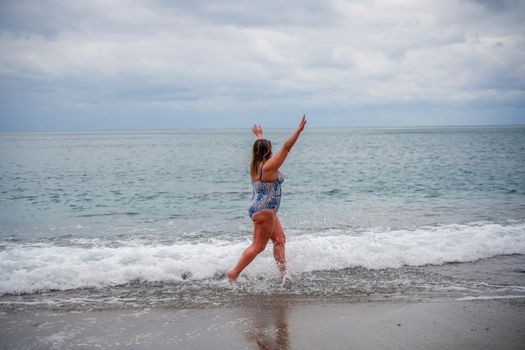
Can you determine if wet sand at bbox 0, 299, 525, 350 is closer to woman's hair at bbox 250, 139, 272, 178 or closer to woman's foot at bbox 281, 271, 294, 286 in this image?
woman's foot at bbox 281, 271, 294, 286

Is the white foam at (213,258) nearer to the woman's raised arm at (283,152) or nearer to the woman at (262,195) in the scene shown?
the woman at (262,195)

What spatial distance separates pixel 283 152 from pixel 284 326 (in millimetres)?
1999

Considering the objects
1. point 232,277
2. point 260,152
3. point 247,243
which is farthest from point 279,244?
point 247,243

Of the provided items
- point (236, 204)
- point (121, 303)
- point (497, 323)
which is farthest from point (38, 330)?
point (236, 204)

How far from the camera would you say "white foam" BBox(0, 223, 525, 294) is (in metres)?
6.36

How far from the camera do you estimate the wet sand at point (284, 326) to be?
4.11 metres

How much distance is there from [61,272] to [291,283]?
133 inches

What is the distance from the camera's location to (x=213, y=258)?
730 centimetres

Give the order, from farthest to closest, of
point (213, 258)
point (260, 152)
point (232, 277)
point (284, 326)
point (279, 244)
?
point (213, 258), point (279, 244), point (232, 277), point (260, 152), point (284, 326)

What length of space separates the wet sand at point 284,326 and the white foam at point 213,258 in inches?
47.2

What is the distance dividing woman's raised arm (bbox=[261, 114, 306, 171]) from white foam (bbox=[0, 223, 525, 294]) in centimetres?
189

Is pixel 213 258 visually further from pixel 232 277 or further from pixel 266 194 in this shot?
pixel 266 194

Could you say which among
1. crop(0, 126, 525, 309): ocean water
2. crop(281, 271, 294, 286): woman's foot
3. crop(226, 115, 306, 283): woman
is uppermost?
crop(226, 115, 306, 283): woman

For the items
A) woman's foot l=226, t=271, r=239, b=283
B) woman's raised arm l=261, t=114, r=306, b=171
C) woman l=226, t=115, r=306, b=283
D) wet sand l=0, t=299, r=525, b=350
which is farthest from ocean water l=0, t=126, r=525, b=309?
woman's raised arm l=261, t=114, r=306, b=171
